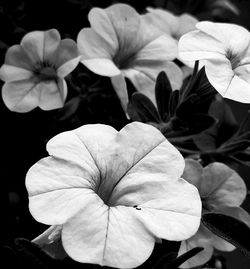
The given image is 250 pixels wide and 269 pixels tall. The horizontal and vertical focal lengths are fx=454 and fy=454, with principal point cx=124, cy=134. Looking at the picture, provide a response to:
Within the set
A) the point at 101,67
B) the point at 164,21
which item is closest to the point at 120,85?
the point at 101,67

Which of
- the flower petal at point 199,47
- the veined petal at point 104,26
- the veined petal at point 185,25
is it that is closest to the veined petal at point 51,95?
the veined petal at point 104,26

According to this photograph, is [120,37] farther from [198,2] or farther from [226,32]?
[198,2]

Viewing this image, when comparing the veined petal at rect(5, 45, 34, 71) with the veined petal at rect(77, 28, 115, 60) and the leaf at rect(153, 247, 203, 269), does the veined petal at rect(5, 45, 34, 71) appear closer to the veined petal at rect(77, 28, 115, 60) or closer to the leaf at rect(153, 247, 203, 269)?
the veined petal at rect(77, 28, 115, 60)

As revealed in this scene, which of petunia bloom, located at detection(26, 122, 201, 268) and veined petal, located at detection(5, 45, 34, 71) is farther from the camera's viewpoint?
veined petal, located at detection(5, 45, 34, 71)

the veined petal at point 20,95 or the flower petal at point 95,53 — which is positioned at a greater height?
the flower petal at point 95,53

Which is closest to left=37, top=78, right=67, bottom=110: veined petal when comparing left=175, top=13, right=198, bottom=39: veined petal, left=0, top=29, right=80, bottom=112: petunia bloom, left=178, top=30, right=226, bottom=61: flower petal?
left=0, top=29, right=80, bottom=112: petunia bloom

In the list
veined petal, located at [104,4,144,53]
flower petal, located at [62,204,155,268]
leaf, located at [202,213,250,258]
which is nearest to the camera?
flower petal, located at [62,204,155,268]

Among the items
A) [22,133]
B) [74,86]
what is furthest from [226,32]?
[22,133]

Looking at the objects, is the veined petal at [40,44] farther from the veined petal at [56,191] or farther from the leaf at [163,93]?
the veined petal at [56,191]
